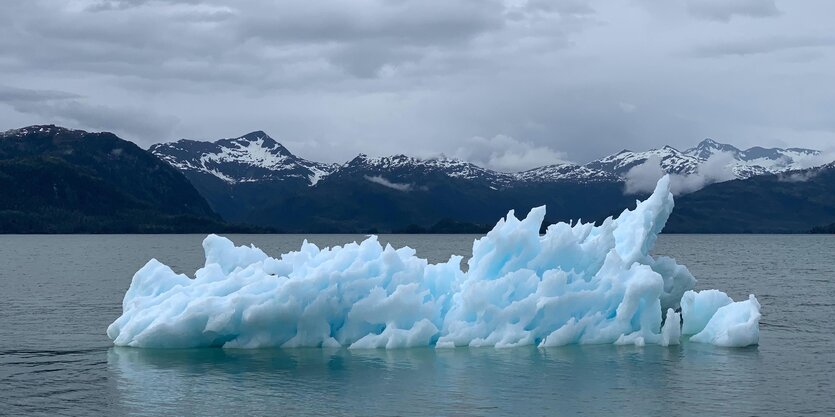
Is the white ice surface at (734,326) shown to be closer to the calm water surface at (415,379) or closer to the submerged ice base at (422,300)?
the submerged ice base at (422,300)

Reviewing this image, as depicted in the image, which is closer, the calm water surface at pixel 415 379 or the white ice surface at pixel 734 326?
the calm water surface at pixel 415 379

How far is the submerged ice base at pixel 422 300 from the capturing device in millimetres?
32125

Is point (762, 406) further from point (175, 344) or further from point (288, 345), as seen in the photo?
point (175, 344)

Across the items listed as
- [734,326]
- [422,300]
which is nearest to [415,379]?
[422,300]

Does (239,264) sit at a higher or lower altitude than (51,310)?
higher

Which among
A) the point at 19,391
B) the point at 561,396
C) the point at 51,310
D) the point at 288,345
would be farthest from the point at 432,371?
the point at 51,310

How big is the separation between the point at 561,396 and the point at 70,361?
17.1 metres

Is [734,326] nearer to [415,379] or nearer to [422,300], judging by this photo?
[422,300]

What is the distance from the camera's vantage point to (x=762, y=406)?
24.3 metres

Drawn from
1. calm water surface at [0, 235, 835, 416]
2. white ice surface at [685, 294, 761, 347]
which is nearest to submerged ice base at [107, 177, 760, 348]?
white ice surface at [685, 294, 761, 347]

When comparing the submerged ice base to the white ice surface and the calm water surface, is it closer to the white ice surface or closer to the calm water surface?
the white ice surface

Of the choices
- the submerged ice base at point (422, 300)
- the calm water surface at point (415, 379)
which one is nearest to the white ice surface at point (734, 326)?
the submerged ice base at point (422, 300)

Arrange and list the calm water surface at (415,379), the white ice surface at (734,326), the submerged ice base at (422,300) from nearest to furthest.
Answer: the calm water surface at (415,379) → the submerged ice base at (422,300) → the white ice surface at (734,326)

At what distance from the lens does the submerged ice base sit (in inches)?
1265
